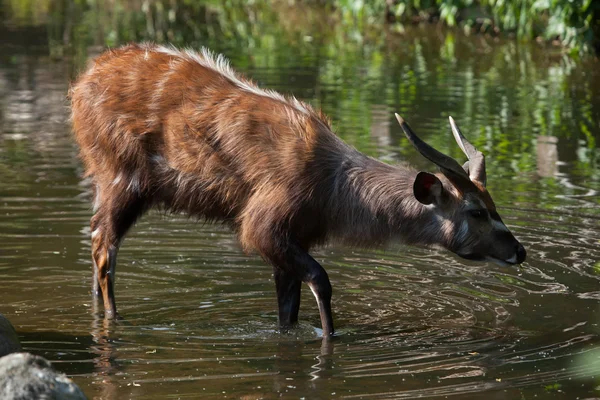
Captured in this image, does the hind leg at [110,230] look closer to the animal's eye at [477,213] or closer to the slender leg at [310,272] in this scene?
the slender leg at [310,272]

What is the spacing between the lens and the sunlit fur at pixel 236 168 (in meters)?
6.78

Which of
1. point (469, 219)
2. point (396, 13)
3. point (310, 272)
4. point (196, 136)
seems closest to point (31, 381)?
point (310, 272)

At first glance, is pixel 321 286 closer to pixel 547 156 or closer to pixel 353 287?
pixel 353 287

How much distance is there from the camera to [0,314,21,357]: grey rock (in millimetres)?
5965

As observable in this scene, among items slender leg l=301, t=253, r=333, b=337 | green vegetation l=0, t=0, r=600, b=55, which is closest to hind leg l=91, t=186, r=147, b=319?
slender leg l=301, t=253, r=333, b=337

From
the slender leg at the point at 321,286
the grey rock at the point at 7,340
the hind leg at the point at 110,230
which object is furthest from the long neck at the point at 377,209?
the grey rock at the point at 7,340

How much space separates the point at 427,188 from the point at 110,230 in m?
2.12

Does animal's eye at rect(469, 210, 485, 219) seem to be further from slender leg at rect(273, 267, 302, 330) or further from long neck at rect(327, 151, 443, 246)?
slender leg at rect(273, 267, 302, 330)

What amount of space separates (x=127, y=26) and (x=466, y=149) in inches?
703

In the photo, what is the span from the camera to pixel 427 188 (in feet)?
21.8

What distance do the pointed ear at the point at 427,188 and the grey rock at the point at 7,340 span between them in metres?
2.31

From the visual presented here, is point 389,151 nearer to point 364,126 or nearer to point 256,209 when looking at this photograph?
point 364,126

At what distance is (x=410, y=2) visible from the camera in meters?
23.6

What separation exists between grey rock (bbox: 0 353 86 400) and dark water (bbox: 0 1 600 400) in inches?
28.4
